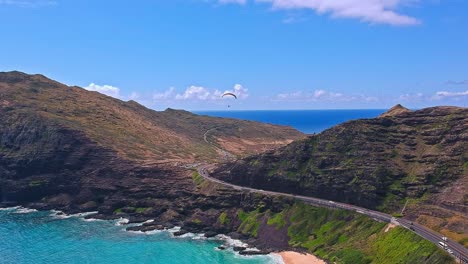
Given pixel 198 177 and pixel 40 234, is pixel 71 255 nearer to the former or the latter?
pixel 40 234

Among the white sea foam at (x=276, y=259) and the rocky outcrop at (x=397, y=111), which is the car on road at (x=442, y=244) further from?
the rocky outcrop at (x=397, y=111)

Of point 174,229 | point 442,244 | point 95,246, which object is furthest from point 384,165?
point 95,246

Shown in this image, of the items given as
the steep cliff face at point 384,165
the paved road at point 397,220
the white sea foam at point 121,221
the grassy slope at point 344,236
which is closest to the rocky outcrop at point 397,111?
the steep cliff face at point 384,165

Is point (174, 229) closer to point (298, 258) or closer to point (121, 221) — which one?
point (121, 221)

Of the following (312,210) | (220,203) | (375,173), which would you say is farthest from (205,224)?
(375,173)

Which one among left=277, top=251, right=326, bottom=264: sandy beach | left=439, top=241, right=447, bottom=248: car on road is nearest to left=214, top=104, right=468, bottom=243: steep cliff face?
left=439, top=241, right=447, bottom=248: car on road
